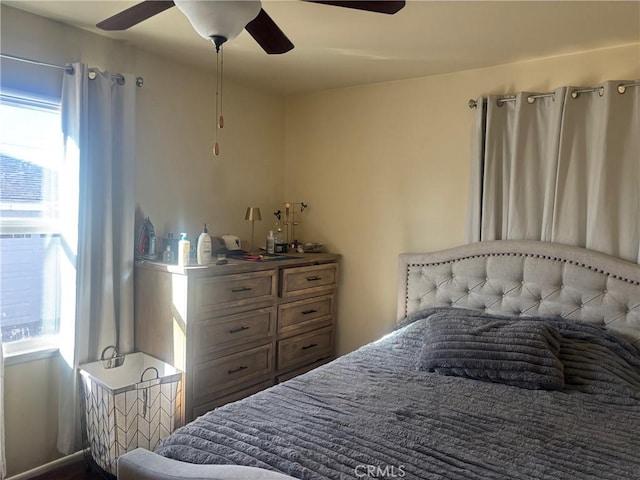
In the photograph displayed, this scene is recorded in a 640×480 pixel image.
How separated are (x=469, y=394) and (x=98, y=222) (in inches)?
81.9

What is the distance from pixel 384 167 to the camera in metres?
3.39

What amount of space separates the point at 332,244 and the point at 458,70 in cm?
151

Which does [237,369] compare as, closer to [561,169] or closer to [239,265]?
Result: [239,265]

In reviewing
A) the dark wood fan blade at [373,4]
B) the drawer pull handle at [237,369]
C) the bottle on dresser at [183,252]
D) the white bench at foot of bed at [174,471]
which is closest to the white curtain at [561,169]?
the dark wood fan blade at [373,4]

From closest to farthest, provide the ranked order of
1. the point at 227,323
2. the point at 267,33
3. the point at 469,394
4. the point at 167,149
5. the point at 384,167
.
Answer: the point at 267,33
the point at 469,394
the point at 227,323
the point at 167,149
the point at 384,167

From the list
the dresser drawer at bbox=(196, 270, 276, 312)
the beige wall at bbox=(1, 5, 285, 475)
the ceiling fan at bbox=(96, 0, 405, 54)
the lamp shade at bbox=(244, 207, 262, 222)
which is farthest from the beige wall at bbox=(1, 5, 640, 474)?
the ceiling fan at bbox=(96, 0, 405, 54)

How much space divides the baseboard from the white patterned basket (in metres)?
0.16

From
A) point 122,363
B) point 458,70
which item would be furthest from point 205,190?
point 458,70

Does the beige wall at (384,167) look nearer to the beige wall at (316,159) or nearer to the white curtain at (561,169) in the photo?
the beige wall at (316,159)

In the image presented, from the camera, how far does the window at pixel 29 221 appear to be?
92.4 inches

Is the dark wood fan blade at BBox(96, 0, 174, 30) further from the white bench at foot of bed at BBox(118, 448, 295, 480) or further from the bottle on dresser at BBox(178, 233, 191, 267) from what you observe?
the white bench at foot of bed at BBox(118, 448, 295, 480)

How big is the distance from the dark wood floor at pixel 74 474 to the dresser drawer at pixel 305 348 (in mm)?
1162

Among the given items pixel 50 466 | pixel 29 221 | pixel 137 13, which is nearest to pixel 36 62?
pixel 29 221

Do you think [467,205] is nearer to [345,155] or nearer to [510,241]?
[510,241]
